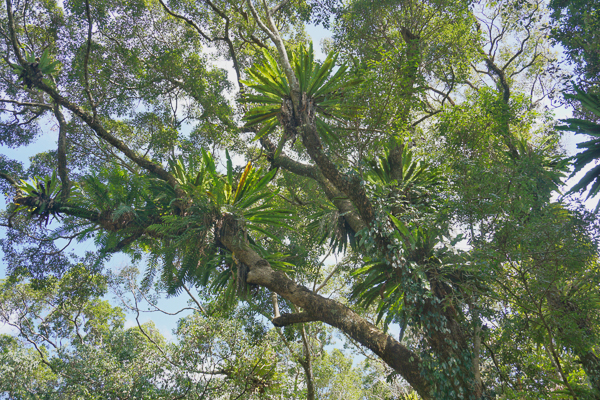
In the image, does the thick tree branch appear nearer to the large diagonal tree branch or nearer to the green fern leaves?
the large diagonal tree branch

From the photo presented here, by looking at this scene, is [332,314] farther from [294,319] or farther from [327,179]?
[327,179]

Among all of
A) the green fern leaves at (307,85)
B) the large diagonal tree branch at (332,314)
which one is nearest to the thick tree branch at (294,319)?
the large diagonal tree branch at (332,314)

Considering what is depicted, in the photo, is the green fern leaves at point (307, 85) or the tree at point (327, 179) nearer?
the tree at point (327, 179)

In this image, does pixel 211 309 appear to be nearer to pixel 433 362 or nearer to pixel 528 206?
pixel 433 362

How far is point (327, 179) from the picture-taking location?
17.3 feet

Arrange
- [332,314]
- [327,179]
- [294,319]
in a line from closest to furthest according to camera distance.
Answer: [332,314]
[294,319]
[327,179]

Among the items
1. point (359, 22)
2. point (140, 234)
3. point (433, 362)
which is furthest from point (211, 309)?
point (359, 22)

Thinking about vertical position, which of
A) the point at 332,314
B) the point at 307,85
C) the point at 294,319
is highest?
the point at 307,85

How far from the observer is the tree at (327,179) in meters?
4.00

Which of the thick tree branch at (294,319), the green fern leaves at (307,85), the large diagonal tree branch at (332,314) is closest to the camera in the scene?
the large diagonal tree branch at (332,314)

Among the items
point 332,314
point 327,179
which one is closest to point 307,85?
point 327,179

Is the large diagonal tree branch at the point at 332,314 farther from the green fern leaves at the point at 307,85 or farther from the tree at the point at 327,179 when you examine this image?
the green fern leaves at the point at 307,85

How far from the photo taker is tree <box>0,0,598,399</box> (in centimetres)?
400

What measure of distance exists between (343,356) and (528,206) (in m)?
14.0
